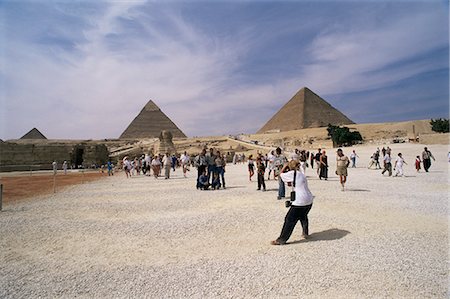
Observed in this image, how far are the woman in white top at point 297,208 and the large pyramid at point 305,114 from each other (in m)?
101

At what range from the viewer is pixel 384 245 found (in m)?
4.57

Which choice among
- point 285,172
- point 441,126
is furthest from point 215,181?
point 441,126

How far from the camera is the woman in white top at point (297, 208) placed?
4773 millimetres

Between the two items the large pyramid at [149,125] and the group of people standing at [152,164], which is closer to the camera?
the group of people standing at [152,164]

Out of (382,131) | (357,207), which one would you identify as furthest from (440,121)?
(357,207)

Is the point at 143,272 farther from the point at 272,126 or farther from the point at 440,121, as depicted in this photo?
the point at 272,126

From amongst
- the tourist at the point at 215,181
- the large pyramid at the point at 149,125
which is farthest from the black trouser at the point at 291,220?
the large pyramid at the point at 149,125

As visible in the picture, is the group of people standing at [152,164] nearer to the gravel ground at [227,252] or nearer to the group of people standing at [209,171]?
the group of people standing at [209,171]

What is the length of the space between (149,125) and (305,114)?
53715 mm

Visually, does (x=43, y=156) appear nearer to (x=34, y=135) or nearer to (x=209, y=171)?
(x=209, y=171)

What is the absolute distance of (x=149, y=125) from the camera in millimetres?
106188

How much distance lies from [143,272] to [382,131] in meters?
69.8

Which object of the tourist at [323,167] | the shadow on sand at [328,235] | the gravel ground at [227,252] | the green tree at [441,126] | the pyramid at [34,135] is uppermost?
the pyramid at [34,135]

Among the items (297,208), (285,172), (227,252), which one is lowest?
(227,252)
